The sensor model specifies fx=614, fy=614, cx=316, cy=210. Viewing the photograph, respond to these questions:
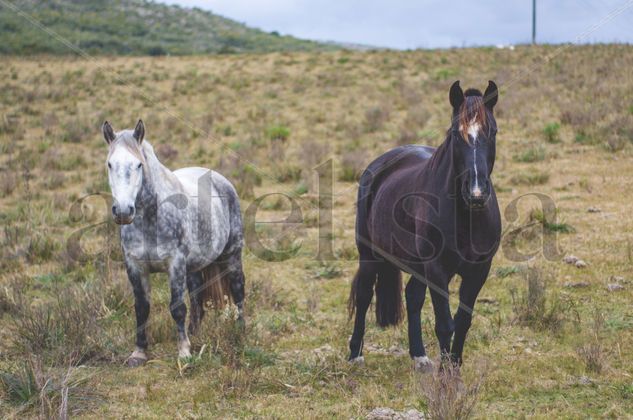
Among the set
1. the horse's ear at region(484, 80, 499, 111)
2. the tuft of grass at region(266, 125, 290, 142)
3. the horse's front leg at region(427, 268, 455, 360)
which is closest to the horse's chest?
the horse's front leg at region(427, 268, 455, 360)

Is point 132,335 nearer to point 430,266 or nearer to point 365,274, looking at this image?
point 365,274

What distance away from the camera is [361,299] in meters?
5.48

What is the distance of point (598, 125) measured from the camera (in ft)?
48.2

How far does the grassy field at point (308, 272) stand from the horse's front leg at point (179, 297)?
0.50 feet

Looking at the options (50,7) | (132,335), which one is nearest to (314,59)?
(132,335)

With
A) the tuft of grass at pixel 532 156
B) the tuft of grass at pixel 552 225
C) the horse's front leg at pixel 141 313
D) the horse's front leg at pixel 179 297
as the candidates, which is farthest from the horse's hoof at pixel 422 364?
the tuft of grass at pixel 532 156

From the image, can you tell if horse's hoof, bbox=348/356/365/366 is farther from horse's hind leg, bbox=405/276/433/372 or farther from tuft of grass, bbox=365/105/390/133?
tuft of grass, bbox=365/105/390/133

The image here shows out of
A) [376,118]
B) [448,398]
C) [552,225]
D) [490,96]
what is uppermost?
[376,118]

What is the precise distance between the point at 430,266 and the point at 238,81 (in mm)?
21864

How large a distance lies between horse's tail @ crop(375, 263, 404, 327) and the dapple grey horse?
1500 millimetres

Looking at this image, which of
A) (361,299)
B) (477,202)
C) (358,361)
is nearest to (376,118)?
(361,299)

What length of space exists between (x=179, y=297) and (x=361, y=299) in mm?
1593

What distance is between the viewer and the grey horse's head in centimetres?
453

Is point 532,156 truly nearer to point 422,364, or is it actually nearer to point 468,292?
point 422,364
